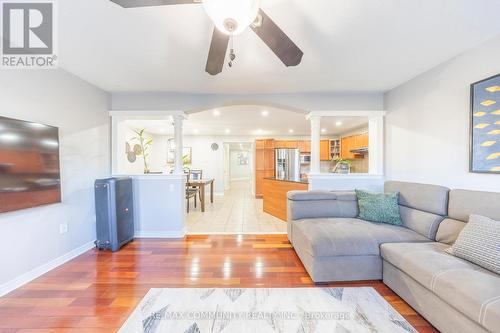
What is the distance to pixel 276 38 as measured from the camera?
1385 mm

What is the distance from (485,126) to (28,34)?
Answer: 4405mm

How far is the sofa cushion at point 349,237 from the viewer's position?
7.09 feet

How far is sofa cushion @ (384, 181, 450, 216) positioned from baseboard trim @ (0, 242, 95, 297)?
437 centimetres

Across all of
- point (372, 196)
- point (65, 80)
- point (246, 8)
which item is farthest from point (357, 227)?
point (65, 80)

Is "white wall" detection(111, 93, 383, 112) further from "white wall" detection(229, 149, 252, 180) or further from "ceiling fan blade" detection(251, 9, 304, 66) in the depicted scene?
"white wall" detection(229, 149, 252, 180)

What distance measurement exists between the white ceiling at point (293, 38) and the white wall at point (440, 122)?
0.47ft

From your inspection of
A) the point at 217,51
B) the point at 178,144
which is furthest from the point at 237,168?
the point at 217,51

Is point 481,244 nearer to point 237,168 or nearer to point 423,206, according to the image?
point 423,206

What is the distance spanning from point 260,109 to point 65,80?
3.21 m

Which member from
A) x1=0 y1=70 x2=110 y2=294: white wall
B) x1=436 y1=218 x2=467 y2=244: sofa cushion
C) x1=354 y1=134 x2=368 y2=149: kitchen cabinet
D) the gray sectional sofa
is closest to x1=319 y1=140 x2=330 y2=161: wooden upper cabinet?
x1=354 y1=134 x2=368 y2=149: kitchen cabinet

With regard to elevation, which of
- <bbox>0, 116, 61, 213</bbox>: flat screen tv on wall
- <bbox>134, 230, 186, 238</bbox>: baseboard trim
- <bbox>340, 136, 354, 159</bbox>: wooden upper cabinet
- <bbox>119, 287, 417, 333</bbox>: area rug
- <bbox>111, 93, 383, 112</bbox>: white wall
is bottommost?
<bbox>119, 287, 417, 333</bbox>: area rug

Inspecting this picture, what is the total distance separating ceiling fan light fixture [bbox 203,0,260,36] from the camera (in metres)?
0.99

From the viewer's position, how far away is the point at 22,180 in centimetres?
212

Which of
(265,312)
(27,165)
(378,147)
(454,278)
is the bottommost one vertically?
(265,312)
